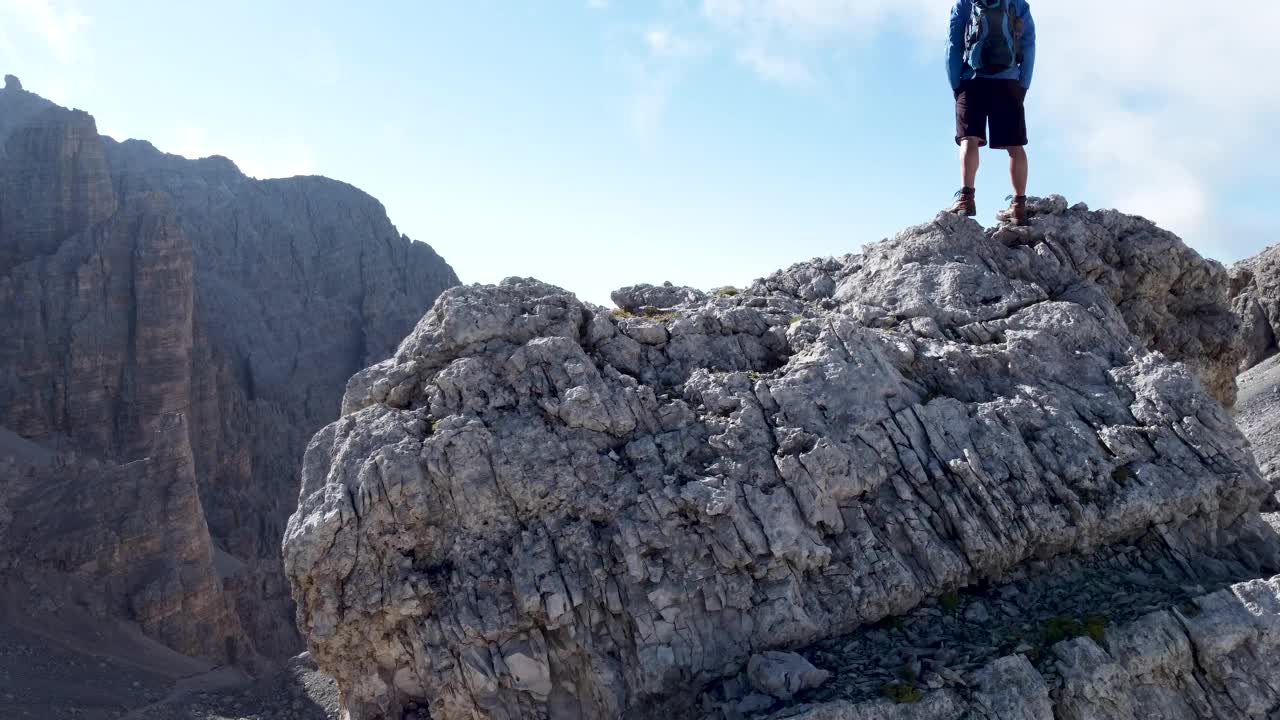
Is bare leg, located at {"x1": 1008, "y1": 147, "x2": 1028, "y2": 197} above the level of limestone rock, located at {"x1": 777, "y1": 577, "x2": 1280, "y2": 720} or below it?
above

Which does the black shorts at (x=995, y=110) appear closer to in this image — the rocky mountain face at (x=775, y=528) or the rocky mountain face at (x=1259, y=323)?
the rocky mountain face at (x=775, y=528)

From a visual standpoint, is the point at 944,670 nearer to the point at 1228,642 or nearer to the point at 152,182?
the point at 1228,642

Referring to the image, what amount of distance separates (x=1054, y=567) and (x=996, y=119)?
7.44 metres

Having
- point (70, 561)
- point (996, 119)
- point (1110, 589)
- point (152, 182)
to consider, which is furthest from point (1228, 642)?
point (152, 182)

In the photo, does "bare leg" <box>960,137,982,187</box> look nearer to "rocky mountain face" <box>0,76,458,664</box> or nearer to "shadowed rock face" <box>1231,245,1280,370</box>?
"shadowed rock face" <box>1231,245,1280,370</box>

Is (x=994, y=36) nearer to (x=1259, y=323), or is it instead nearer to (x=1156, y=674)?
(x=1156, y=674)

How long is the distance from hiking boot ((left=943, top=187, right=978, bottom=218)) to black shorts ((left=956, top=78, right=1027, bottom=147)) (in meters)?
0.80

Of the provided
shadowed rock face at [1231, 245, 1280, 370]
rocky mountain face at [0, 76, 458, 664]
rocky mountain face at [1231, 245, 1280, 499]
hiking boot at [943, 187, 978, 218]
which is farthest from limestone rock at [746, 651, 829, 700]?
rocky mountain face at [0, 76, 458, 664]

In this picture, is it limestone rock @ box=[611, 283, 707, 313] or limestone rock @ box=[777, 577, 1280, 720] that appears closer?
limestone rock @ box=[777, 577, 1280, 720]

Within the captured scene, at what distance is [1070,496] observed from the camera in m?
11.1

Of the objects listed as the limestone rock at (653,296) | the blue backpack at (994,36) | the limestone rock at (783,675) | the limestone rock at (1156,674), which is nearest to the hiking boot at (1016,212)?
the blue backpack at (994,36)

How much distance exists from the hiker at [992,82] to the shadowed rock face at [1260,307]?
25.1 meters

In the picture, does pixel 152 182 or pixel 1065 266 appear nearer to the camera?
pixel 1065 266

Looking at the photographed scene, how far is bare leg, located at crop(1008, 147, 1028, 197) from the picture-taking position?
50.3 feet
